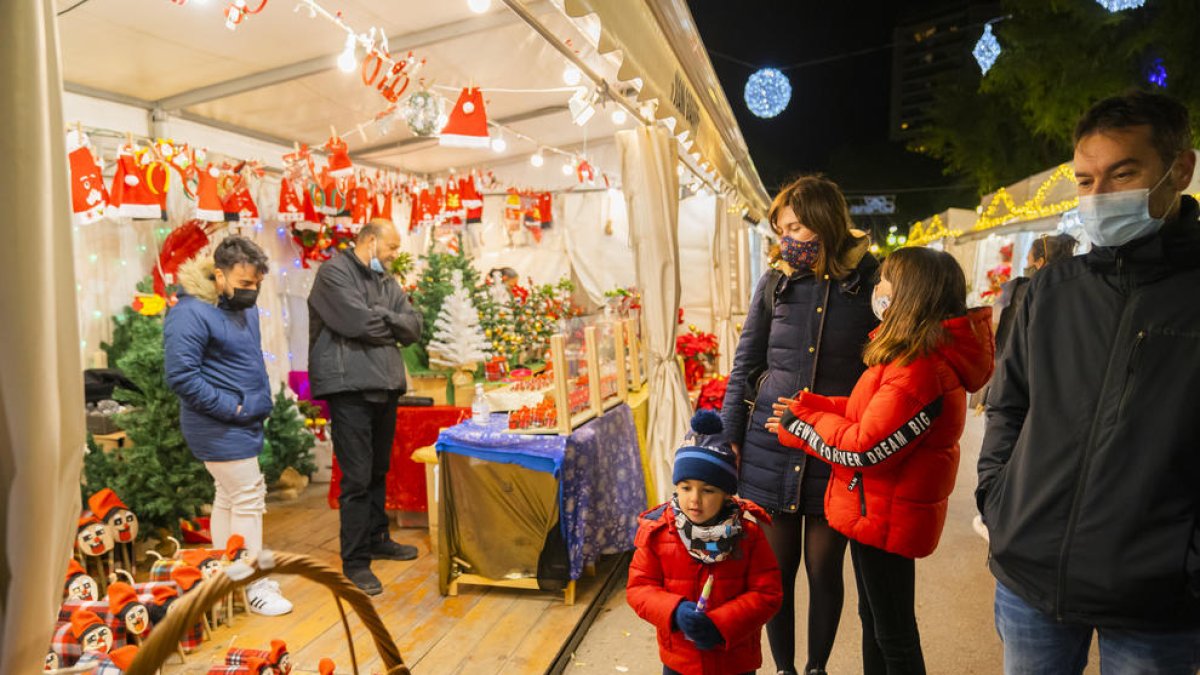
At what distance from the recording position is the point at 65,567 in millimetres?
896

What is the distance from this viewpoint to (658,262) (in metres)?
3.77

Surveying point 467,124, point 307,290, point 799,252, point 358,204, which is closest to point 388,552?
point 467,124

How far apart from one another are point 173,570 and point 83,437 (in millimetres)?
2312

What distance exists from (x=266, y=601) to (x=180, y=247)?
2824 millimetres

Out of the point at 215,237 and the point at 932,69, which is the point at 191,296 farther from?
the point at 932,69

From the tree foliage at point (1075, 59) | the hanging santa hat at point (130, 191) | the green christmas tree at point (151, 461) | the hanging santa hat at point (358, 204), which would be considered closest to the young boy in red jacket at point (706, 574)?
the green christmas tree at point (151, 461)

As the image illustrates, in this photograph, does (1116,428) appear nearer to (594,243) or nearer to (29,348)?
(29,348)

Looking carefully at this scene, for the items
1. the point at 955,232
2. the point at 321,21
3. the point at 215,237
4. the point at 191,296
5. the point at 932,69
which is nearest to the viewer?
the point at 191,296

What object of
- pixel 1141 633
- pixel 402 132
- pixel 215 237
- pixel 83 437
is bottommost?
pixel 1141 633

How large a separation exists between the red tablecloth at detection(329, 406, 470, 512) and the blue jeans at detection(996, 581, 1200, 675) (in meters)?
3.45

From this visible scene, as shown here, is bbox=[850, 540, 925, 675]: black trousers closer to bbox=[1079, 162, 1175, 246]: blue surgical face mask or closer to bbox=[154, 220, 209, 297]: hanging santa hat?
bbox=[1079, 162, 1175, 246]: blue surgical face mask

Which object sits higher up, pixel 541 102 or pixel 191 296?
pixel 541 102

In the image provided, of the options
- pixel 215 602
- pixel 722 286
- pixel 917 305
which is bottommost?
pixel 215 602

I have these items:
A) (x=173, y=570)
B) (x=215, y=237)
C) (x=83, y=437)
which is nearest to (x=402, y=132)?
(x=215, y=237)
